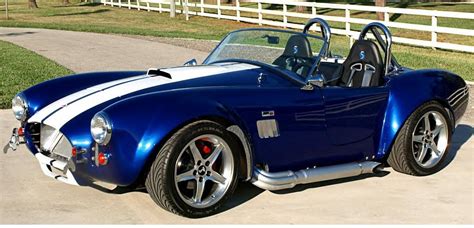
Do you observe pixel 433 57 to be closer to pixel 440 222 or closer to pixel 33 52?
pixel 33 52

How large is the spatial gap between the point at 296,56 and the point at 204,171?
1.58 meters

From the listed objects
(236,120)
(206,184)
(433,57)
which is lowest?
(433,57)

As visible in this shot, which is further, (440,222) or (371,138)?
(371,138)

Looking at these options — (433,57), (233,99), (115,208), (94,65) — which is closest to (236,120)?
(233,99)

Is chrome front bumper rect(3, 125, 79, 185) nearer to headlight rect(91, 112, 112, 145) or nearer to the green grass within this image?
headlight rect(91, 112, 112, 145)

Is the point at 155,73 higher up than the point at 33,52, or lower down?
higher up

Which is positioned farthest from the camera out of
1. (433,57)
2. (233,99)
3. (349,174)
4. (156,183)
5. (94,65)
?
(433,57)

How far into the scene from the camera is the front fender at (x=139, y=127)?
462cm

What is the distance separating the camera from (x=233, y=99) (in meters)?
5.04

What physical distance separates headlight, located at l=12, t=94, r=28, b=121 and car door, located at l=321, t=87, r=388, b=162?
7.68 feet

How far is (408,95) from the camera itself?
603cm

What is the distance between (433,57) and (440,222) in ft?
42.3

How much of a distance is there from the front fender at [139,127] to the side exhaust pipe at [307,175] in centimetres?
63

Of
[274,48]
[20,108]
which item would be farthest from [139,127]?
[274,48]
